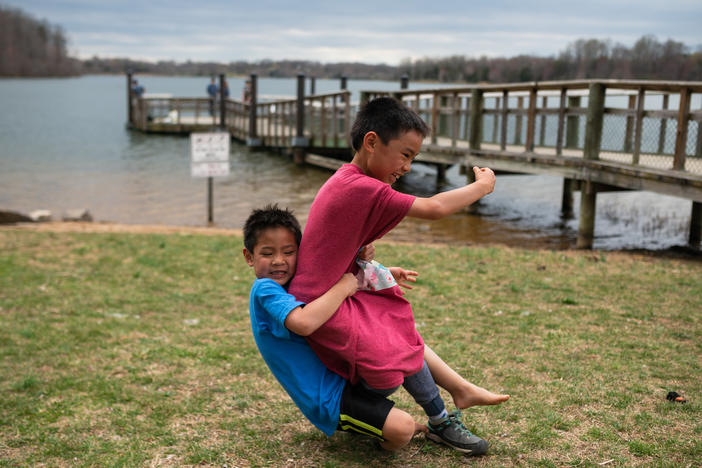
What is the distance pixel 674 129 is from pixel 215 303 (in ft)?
22.4

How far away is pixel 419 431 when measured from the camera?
11.0 feet

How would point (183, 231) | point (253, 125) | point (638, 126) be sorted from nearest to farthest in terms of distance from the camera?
point (638, 126) < point (183, 231) < point (253, 125)

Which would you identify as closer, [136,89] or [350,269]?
[350,269]

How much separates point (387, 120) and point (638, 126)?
25.5 feet

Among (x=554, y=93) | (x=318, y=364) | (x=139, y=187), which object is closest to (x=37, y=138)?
(x=139, y=187)

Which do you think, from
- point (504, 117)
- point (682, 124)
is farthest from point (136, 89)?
point (682, 124)

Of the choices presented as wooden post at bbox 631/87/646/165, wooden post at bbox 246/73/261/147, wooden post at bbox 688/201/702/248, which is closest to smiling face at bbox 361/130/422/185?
wooden post at bbox 631/87/646/165

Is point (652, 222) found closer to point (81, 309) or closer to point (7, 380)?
point (81, 309)

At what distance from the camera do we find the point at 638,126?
934 centimetres

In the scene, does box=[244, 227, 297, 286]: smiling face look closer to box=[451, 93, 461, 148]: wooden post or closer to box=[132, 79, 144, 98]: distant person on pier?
box=[451, 93, 461, 148]: wooden post

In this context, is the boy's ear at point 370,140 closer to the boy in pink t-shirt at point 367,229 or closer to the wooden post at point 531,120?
the boy in pink t-shirt at point 367,229

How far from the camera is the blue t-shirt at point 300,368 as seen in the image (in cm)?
299

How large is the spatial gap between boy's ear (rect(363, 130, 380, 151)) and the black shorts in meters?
1.13

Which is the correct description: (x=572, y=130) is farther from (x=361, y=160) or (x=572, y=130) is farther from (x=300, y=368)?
(x=300, y=368)
